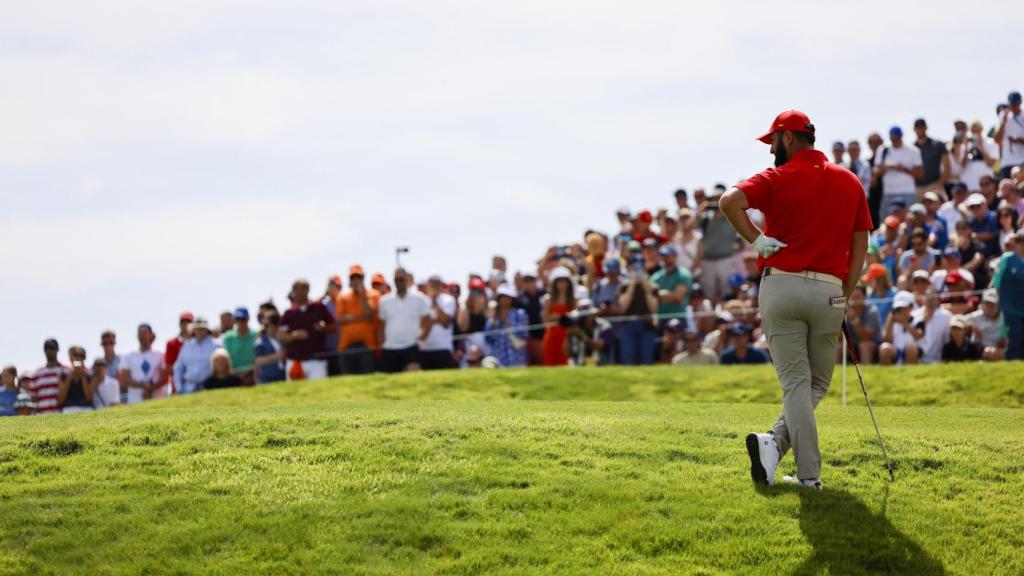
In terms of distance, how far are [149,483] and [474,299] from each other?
14783 mm

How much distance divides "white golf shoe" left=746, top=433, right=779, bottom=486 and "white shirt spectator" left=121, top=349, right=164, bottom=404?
16861 millimetres

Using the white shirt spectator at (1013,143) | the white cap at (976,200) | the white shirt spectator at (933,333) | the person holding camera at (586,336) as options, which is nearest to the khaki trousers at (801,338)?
the white shirt spectator at (933,333)

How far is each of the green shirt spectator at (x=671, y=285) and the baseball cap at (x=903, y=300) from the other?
3.59 meters

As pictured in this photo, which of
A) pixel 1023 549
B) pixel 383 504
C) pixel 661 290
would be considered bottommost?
pixel 1023 549

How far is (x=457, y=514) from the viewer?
31.9ft

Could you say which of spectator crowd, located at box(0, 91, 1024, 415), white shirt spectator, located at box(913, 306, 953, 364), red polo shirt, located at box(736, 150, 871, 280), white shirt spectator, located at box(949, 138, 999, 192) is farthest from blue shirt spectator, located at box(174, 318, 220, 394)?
red polo shirt, located at box(736, 150, 871, 280)

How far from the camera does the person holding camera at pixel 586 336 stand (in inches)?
907

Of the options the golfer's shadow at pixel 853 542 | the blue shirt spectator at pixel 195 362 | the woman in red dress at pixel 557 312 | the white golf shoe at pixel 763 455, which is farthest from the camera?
the blue shirt spectator at pixel 195 362

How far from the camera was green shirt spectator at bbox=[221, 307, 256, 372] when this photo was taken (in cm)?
2478

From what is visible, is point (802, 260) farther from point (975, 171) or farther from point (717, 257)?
point (975, 171)

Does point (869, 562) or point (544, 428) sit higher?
point (544, 428)

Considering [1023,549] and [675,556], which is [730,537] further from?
[1023,549]

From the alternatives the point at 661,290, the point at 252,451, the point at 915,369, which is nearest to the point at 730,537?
the point at 252,451

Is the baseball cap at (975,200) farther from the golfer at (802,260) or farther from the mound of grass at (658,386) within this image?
the golfer at (802,260)
